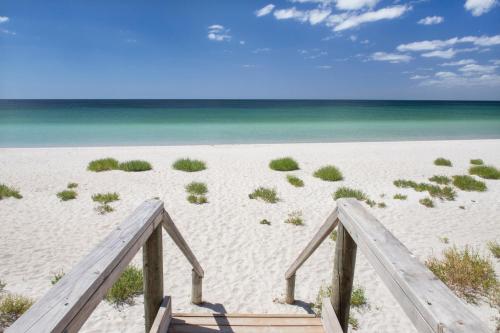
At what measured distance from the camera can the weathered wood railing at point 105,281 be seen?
1271 millimetres

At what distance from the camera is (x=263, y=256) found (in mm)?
6094

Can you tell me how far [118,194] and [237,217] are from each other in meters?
3.94

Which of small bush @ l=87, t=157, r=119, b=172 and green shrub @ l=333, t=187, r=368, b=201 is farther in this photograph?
small bush @ l=87, t=157, r=119, b=172

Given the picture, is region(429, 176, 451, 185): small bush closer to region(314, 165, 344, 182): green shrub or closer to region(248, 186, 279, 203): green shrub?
region(314, 165, 344, 182): green shrub

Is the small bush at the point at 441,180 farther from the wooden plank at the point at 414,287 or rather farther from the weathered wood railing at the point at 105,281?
the weathered wood railing at the point at 105,281

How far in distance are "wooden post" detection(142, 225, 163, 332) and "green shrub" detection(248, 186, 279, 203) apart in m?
6.17

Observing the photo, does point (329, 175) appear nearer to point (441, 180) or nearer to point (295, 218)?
point (441, 180)

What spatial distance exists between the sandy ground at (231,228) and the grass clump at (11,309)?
53cm

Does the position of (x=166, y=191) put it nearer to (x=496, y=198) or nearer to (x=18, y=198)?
(x=18, y=198)

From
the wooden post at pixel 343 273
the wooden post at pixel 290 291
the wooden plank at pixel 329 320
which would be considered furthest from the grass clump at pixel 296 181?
the wooden post at pixel 343 273

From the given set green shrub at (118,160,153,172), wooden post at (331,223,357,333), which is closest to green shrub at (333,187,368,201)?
wooden post at (331,223,357,333)

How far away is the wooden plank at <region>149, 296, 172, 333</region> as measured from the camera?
281 cm

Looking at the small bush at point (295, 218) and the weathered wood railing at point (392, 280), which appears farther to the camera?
the small bush at point (295, 218)

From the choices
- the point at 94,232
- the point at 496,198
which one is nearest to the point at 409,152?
the point at 496,198
